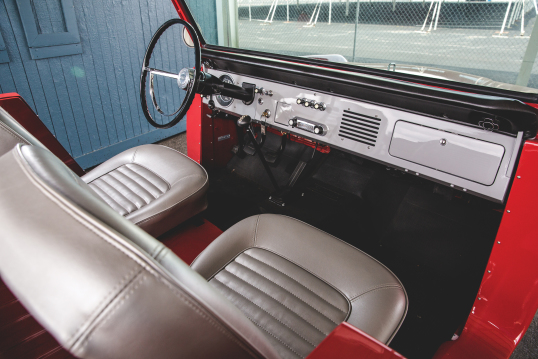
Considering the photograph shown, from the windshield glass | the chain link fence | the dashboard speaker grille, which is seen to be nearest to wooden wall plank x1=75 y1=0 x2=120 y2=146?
the windshield glass

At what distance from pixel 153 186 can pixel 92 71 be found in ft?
6.33

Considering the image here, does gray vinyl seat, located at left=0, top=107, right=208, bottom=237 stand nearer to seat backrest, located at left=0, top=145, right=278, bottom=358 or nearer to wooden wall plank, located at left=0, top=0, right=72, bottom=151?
seat backrest, located at left=0, top=145, right=278, bottom=358

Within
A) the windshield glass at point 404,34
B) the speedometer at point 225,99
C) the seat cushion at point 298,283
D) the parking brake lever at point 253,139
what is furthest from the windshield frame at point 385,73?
the seat cushion at point 298,283

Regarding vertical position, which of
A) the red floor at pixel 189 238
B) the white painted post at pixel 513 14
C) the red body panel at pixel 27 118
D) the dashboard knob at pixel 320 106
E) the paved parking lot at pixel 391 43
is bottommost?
the red floor at pixel 189 238

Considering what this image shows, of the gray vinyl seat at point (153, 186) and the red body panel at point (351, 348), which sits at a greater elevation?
the red body panel at point (351, 348)

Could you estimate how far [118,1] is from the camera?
275 centimetres

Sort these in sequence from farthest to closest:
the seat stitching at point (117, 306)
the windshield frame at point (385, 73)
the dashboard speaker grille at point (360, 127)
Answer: the dashboard speaker grille at point (360, 127), the windshield frame at point (385, 73), the seat stitching at point (117, 306)

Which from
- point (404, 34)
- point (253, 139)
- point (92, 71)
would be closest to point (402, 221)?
point (253, 139)

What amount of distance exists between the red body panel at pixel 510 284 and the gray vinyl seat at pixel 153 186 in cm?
113

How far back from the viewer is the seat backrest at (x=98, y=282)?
13.3 inches

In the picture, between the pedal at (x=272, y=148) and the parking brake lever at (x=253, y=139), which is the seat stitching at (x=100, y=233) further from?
the pedal at (x=272, y=148)

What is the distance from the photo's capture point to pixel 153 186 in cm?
144

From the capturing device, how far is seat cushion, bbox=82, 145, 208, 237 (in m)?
1.29

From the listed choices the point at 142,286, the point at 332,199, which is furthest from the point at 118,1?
the point at 142,286
